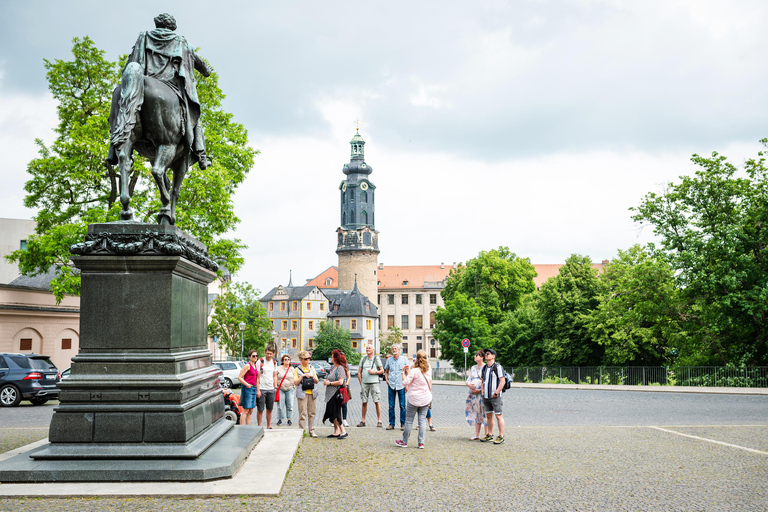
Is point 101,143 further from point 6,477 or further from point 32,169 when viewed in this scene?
point 6,477

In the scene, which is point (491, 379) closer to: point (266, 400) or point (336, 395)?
point (336, 395)

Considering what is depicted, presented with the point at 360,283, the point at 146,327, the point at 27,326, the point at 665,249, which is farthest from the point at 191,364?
the point at 360,283

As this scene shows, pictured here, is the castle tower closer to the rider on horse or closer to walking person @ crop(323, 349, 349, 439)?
walking person @ crop(323, 349, 349, 439)

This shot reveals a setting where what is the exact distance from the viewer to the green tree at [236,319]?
54.1m

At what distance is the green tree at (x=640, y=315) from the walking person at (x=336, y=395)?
25.6 meters

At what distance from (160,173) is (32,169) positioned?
810 inches

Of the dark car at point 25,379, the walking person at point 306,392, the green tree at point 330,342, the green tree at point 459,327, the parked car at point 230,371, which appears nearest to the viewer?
the walking person at point 306,392

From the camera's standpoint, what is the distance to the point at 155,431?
7.14m

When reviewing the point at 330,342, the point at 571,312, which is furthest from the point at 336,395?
the point at 330,342

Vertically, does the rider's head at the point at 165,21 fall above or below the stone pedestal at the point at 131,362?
above

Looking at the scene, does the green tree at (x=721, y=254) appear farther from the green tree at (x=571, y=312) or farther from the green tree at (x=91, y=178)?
the green tree at (x=91, y=178)

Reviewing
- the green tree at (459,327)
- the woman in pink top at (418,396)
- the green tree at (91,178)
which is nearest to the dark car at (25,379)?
the green tree at (91,178)

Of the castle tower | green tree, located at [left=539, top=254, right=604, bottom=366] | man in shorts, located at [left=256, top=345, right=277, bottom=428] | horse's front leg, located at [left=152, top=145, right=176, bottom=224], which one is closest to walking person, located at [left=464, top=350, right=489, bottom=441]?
man in shorts, located at [left=256, top=345, right=277, bottom=428]

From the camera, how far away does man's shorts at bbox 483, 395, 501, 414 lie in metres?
11.5
